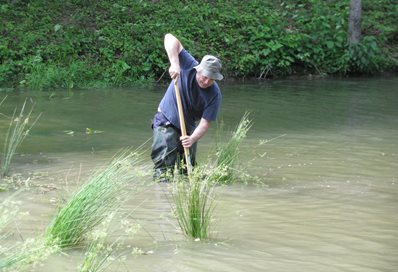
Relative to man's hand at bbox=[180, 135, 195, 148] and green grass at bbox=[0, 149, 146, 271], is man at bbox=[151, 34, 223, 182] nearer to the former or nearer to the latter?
man's hand at bbox=[180, 135, 195, 148]

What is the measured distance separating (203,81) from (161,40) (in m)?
11.3

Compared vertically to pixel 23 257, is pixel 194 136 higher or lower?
higher

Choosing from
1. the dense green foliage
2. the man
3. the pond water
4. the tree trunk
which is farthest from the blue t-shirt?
the tree trunk

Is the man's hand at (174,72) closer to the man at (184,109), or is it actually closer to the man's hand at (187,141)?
the man at (184,109)

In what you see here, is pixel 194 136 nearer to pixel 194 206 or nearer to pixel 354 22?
pixel 194 206

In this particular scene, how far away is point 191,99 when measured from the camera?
7.65 metres

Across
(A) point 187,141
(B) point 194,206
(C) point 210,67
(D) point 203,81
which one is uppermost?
(C) point 210,67

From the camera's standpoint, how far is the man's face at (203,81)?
734cm

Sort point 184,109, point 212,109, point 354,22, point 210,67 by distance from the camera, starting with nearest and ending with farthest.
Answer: point 210,67 < point 212,109 < point 184,109 < point 354,22

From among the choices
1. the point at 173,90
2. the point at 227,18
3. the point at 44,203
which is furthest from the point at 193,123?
the point at 227,18

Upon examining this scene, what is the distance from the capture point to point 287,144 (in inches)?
414

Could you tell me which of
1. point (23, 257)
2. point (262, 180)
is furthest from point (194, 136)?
point (23, 257)

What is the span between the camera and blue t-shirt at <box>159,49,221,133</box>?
757 centimetres

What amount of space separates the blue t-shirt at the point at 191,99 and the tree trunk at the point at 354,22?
42.6 feet
